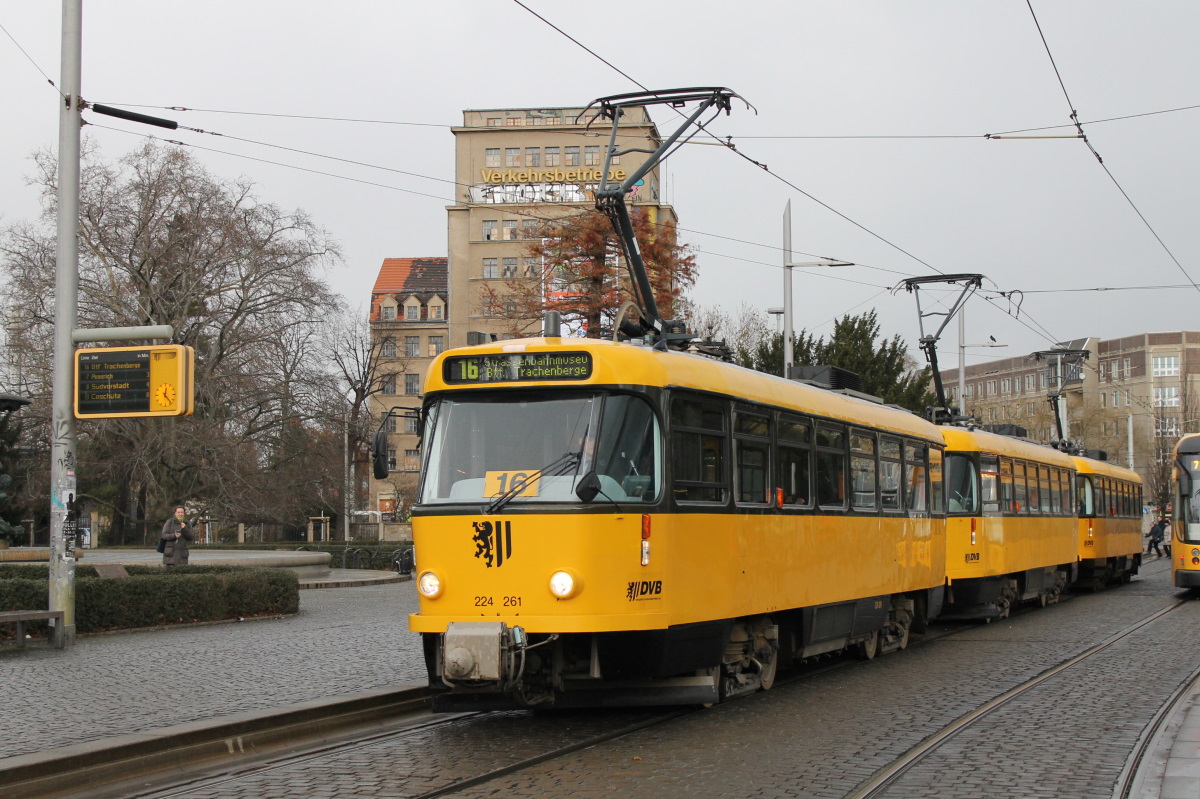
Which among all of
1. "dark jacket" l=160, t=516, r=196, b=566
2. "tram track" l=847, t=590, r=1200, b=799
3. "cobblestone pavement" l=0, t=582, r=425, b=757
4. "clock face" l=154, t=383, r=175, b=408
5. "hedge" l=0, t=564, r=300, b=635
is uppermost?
"clock face" l=154, t=383, r=175, b=408

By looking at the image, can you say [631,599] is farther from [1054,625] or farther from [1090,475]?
[1090,475]

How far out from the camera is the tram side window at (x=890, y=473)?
1561cm

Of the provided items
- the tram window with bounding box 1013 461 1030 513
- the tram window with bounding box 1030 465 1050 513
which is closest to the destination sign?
the tram window with bounding box 1013 461 1030 513

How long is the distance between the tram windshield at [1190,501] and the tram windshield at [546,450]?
63.1ft

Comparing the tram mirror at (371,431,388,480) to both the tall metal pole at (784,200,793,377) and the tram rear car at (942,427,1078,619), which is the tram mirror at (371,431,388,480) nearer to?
the tram rear car at (942,427,1078,619)

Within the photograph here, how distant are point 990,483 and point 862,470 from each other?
6.74m

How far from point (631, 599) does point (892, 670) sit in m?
5.64

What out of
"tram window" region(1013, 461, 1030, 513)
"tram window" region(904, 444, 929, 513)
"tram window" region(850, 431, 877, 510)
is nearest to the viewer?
"tram window" region(850, 431, 877, 510)

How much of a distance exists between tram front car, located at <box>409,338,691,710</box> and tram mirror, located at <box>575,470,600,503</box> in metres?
0.01

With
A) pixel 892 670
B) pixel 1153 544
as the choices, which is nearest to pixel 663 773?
pixel 892 670

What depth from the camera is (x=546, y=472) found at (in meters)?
9.98

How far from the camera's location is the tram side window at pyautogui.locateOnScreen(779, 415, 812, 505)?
12539mm

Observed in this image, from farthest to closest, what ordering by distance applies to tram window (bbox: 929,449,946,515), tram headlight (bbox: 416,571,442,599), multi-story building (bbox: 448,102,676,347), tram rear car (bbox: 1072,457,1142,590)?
multi-story building (bbox: 448,102,676,347)
tram rear car (bbox: 1072,457,1142,590)
tram window (bbox: 929,449,946,515)
tram headlight (bbox: 416,571,442,599)

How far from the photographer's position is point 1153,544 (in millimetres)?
56031
